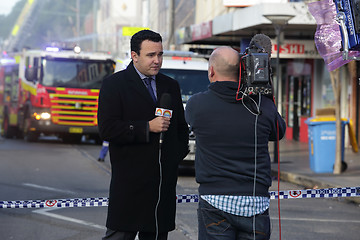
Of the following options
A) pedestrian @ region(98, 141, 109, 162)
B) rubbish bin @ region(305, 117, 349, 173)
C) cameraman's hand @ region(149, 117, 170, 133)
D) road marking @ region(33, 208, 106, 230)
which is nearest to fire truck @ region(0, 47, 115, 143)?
pedestrian @ region(98, 141, 109, 162)

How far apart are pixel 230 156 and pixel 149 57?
1.02 metres

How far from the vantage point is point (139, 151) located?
4.76m

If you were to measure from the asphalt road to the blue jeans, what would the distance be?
12.9ft

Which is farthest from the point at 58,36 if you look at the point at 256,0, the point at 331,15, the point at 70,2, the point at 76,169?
the point at 331,15

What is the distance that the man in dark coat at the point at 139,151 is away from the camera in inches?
186

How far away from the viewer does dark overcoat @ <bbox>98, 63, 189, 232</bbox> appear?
4.73 meters

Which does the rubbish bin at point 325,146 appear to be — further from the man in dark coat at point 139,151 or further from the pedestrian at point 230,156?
the pedestrian at point 230,156

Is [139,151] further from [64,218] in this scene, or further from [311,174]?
[311,174]

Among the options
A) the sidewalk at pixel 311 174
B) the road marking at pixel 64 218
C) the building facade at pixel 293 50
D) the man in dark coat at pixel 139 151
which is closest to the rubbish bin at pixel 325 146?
the sidewalk at pixel 311 174

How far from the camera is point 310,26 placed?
2286cm

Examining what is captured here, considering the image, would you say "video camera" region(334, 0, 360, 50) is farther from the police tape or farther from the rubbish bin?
the rubbish bin

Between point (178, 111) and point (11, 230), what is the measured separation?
→ 4.29 metres

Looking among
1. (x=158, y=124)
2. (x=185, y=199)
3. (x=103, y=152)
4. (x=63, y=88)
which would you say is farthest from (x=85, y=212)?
(x=63, y=88)

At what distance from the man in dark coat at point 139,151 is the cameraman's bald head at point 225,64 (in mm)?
598
